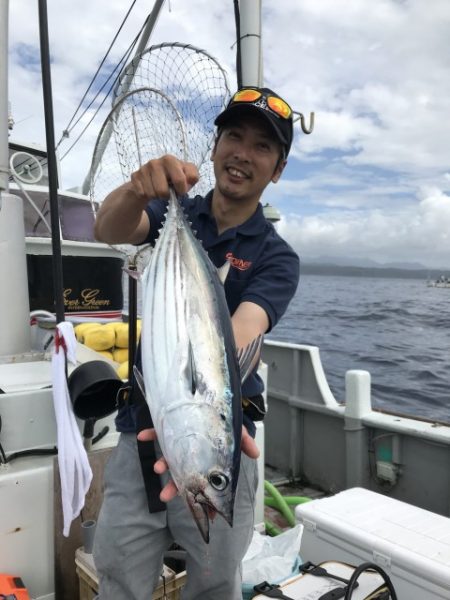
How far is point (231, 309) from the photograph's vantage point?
227 centimetres

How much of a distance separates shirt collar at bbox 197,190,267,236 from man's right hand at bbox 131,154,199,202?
1.71 ft

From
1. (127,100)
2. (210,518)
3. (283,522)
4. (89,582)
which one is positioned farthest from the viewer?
(283,522)

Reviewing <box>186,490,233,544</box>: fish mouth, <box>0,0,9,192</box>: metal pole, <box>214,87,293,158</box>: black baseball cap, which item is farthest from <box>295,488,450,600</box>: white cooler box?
<box>0,0,9,192</box>: metal pole

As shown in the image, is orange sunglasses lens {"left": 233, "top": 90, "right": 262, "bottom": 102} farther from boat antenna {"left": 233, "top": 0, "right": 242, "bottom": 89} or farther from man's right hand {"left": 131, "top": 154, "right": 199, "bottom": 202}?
boat antenna {"left": 233, "top": 0, "right": 242, "bottom": 89}

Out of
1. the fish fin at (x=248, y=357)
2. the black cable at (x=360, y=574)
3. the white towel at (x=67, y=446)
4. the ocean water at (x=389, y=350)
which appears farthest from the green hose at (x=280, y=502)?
the ocean water at (x=389, y=350)

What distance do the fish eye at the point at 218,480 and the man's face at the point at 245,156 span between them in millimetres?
1225

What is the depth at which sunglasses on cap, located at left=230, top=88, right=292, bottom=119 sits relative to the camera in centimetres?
212

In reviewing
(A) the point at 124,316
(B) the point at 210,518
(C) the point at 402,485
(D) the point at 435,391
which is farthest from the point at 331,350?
(B) the point at 210,518

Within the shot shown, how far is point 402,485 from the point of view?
5113 millimetres

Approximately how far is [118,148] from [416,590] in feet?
10.5

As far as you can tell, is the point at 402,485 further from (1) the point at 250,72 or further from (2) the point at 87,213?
(2) the point at 87,213

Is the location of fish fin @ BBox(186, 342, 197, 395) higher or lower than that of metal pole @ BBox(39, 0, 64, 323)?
lower

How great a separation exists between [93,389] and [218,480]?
4.03ft

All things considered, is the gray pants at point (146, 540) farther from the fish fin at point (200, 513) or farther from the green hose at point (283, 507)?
the green hose at point (283, 507)
